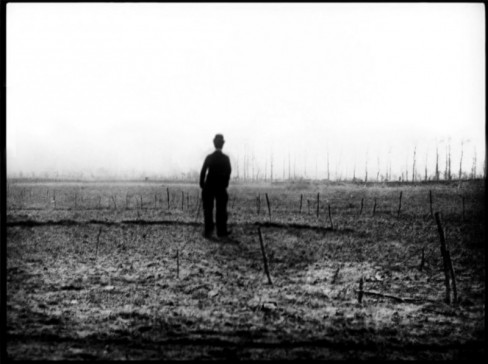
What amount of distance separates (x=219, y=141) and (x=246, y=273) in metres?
1.24

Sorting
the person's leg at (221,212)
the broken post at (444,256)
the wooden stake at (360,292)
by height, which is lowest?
the wooden stake at (360,292)

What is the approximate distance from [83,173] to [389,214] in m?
2.96

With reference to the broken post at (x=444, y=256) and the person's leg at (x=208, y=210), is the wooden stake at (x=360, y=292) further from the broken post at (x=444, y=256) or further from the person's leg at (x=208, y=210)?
the person's leg at (x=208, y=210)

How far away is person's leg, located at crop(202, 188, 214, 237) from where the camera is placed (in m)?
3.94

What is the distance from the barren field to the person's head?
0.45 meters

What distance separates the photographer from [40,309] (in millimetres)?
3756

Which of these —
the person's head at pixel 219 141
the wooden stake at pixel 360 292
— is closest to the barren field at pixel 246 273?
the wooden stake at pixel 360 292

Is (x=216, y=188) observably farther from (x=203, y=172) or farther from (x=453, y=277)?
(x=453, y=277)

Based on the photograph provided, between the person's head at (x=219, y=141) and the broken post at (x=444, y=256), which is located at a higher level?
the person's head at (x=219, y=141)

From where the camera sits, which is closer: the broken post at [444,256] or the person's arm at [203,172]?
the broken post at [444,256]

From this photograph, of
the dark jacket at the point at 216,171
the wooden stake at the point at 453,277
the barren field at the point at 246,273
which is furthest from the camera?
the dark jacket at the point at 216,171

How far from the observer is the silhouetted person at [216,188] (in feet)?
12.7

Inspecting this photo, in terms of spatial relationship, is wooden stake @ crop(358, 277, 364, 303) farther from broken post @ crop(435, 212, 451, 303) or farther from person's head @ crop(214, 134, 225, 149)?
person's head @ crop(214, 134, 225, 149)

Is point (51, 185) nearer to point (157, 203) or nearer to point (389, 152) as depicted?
point (157, 203)
